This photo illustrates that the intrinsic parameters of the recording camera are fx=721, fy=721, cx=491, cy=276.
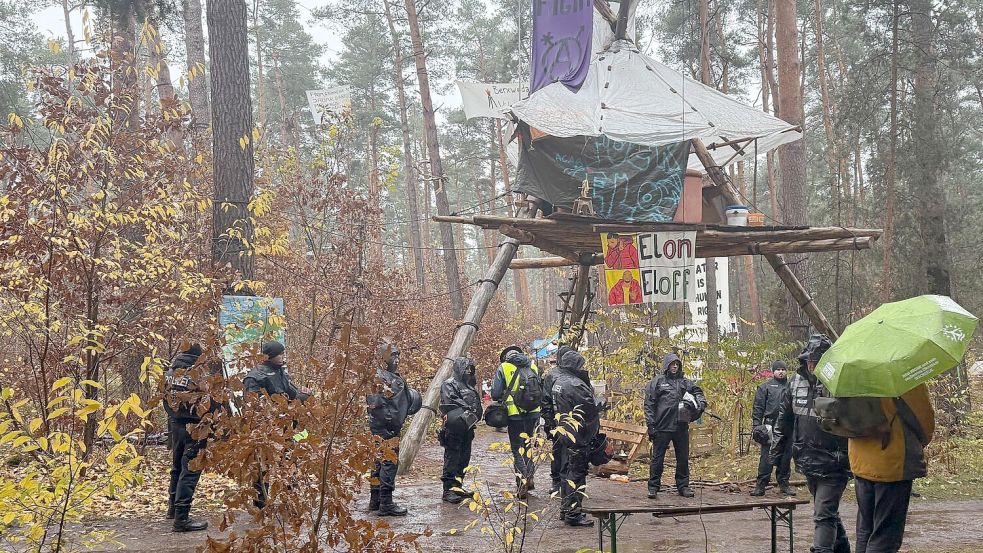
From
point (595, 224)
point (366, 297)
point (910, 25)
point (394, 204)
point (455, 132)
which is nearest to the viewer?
point (595, 224)

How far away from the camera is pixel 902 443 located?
4758mm

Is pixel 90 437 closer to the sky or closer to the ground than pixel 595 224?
closer to the ground

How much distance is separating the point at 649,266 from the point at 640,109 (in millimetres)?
2474

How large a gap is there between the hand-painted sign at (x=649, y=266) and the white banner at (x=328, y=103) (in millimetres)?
5053

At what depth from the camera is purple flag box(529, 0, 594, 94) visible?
33.1 feet

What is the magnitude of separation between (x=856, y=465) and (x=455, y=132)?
35884 millimetres

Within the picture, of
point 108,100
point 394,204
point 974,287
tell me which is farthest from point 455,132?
point 108,100

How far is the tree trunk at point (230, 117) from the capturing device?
1079cm

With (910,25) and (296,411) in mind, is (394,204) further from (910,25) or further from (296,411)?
(296,411)

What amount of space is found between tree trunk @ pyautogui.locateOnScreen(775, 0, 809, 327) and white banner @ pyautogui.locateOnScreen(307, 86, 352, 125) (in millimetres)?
7805

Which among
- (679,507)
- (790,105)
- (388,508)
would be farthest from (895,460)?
(790,105)

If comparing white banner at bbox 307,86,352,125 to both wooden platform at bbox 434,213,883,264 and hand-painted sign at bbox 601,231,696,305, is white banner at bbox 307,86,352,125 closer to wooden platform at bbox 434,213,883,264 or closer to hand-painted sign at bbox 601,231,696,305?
wooden platform at bbox 434,213,883,264

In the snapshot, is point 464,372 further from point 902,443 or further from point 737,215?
point 737,215

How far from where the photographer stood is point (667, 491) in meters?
9.57
